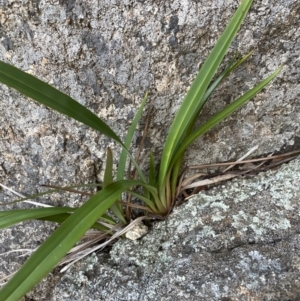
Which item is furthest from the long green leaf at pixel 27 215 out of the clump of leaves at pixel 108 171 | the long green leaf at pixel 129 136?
the long green leaf at pixel 129 136

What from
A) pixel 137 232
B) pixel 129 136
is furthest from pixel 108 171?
pixel 137 232

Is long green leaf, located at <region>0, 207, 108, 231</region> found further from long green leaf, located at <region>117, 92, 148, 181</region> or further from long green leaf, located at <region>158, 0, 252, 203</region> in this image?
long green leaf, located at <region>158, 0, 252, 203</region>

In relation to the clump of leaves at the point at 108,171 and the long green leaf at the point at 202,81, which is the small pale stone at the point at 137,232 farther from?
the long green leaf at the point at 202,81

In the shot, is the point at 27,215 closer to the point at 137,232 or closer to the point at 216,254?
the point at 137,232

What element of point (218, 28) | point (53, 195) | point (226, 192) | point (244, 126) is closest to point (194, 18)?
point (218, 28)

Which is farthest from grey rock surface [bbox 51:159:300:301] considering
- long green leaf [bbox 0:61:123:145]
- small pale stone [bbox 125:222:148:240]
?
long green leaf [bbox 0:61:123:145]

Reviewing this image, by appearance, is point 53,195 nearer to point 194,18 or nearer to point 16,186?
point 16,186
